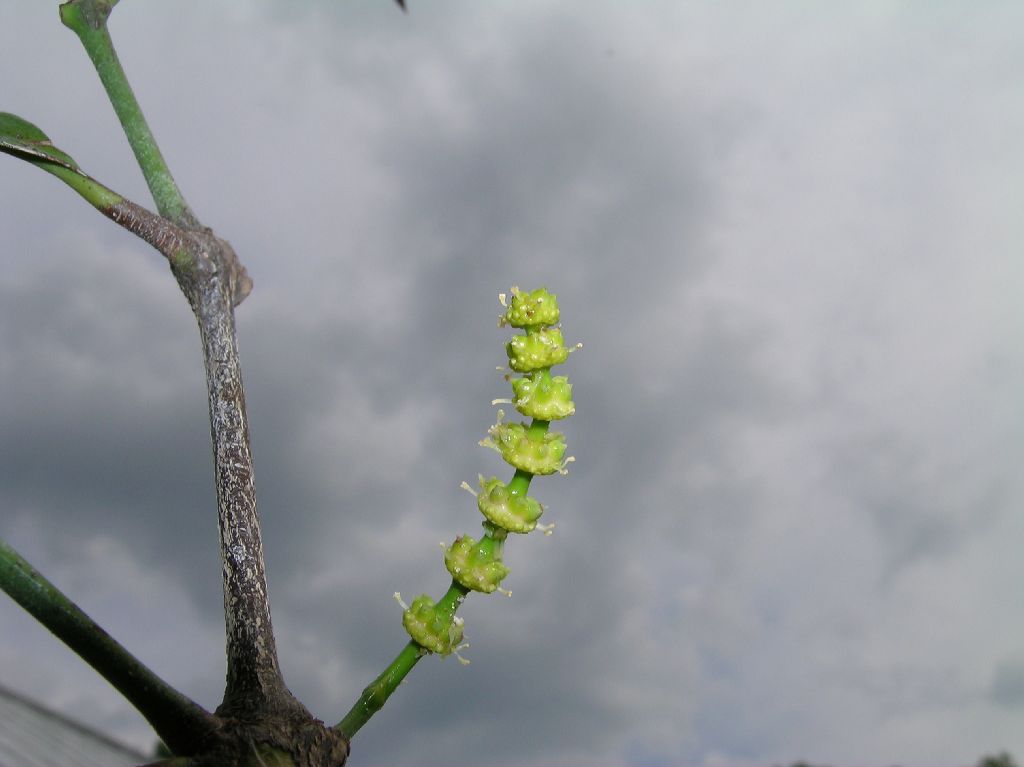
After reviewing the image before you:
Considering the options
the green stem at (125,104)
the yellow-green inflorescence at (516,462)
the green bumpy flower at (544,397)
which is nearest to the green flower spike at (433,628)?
the yellow-green inflorescence at (516,462)

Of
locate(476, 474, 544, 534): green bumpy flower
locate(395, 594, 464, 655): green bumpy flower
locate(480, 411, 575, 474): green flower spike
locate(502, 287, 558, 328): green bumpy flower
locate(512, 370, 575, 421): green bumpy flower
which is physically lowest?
locate(395, 594, 464, 655): green bumpy flower

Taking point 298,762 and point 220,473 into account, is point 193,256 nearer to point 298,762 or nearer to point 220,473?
point 220,473

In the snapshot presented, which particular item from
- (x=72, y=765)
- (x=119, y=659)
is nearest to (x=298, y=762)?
(x=119, y=659)

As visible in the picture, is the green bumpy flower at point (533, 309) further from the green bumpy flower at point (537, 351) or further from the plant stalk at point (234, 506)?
the plant stalk at point (234, 506)

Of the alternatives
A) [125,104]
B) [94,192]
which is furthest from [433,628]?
[125,104]

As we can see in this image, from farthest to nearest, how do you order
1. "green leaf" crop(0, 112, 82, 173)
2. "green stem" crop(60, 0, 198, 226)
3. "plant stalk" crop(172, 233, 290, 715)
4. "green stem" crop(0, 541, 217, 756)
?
"green stem" crop(60, 0, 198, 226) → "green leaf" crop(0, 112, 82, 173) → "plant stalk" crop(172, 233, 290, 715) → "green stem" crop(0, 541, 217, 756)

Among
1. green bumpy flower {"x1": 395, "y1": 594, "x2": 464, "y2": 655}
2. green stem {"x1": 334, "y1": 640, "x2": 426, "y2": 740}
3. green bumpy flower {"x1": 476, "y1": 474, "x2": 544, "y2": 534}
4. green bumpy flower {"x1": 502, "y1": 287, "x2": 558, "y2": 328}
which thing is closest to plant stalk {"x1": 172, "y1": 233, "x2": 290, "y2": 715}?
green stem {"x1": 334, "y1": 640, "x2": 426, "y2": 740}

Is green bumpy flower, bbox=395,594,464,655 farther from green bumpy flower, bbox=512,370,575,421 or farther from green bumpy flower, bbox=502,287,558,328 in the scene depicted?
green bumpy flower, bbox=502,287,558,328
